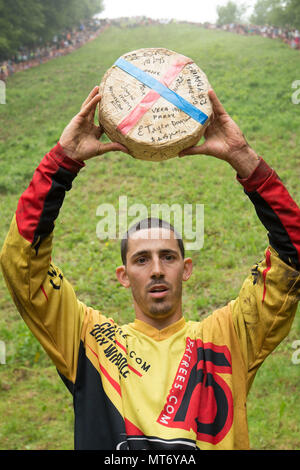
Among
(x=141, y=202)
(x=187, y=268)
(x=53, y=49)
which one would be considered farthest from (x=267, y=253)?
(x=53, y=49)

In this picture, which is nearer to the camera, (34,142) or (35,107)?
(34,142)

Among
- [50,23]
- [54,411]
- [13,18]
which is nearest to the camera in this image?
[54,411]

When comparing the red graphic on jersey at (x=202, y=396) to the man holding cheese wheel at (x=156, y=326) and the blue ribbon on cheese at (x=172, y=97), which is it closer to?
the man holding cheese wheel at (x=156, y=326)

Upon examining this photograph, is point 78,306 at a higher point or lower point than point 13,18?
lower

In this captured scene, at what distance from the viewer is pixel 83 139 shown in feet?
8.65

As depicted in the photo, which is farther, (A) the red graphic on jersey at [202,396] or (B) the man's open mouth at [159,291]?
(B) the man's open mouth at [159,291]

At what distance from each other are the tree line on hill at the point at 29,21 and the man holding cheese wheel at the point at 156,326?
76.1 feet

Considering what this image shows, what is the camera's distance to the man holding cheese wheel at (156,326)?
95.9 inches

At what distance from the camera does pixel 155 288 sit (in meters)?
2.68

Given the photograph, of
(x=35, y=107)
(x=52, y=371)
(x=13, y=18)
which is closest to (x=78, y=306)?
(x=52, y=371)

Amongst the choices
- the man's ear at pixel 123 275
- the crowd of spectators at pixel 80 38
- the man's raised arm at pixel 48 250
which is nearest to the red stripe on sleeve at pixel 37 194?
the man's raised arm at pixel 48 250

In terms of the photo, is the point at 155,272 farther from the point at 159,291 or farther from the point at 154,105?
the point at 154,105
